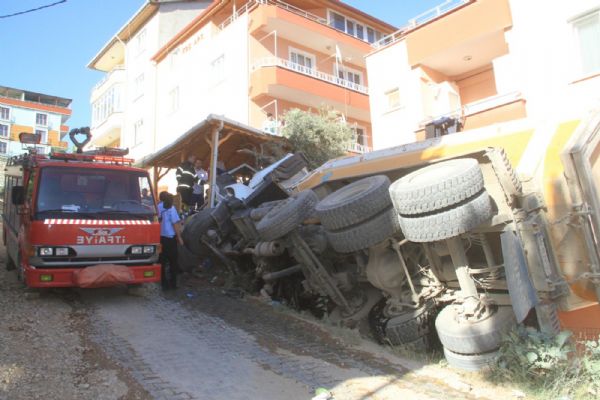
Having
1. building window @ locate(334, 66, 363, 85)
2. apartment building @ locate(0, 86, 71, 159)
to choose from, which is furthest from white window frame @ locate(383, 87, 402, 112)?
apartment building @ locate(0, 86, 71, 159)

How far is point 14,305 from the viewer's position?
5930mm

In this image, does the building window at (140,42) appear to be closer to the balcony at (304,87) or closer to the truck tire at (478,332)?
the balcony at (304,87)

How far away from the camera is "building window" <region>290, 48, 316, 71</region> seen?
72.0ft

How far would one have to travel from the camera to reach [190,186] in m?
10.6

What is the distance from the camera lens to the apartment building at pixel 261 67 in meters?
19.8

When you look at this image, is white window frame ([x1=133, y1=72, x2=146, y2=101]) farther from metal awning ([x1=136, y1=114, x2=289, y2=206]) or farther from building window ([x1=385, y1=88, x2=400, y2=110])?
building window ([x1=385, y1=88, x2=400, y2=110])

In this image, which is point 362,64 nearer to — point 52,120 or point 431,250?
point 431,250

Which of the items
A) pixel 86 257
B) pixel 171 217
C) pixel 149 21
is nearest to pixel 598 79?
pixel 171 217

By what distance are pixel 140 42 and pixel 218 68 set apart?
1082 centimetres

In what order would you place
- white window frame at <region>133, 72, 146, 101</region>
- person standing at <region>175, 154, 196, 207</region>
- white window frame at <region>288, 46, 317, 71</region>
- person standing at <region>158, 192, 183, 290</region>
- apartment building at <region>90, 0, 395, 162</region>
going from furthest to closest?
white window frame at <region>133, 72, 146, 101</region> → white window frame at <region>288, 46, 317, 71</region> → apartment building at <region>90, 0, 395, 162</region> → person standing at <region>175, 154, 196, 207</region> → person standing at <region>158, 192, 183, 290</region>

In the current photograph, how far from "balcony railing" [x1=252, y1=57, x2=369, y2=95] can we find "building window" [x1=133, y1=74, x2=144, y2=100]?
1182 centimetres

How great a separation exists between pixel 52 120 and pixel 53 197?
67.0m

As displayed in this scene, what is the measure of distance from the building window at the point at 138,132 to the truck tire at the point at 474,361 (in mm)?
26382

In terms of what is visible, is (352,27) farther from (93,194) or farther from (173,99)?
(93,194)
